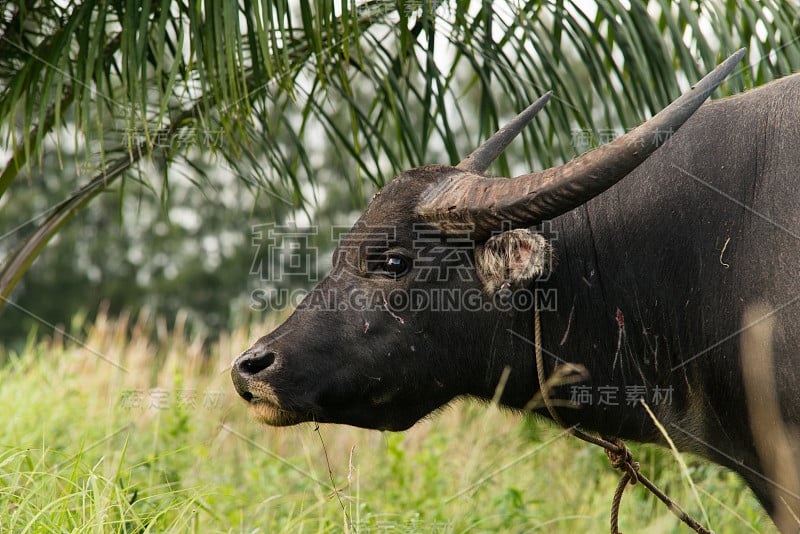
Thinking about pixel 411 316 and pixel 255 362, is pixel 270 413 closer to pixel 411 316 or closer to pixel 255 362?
pixel 255 362

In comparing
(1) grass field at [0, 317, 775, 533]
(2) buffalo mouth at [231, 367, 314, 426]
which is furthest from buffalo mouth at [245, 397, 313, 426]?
(1) grass field at [0, 317, 775, 533]

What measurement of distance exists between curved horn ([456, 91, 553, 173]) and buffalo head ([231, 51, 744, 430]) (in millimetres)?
232

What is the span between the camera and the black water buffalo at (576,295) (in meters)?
3.04

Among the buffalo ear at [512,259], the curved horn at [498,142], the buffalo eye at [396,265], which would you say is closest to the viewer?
the buffalo ear at [512,259]

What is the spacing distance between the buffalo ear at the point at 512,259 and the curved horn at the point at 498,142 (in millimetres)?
603

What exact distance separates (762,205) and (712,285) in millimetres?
331

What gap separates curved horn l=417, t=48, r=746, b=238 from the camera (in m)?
2.81

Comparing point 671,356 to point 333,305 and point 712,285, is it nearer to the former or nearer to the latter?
point 712,285

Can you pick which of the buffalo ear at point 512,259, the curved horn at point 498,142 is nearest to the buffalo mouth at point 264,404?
the buffalo ear at point 512,259

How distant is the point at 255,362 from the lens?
3.27 metres

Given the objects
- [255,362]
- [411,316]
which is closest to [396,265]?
[411,316]

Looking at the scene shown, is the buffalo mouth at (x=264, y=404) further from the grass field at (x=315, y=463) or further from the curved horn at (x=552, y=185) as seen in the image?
the curved horn at (x=552, y=185)

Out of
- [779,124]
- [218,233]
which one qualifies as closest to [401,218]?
[779,124]

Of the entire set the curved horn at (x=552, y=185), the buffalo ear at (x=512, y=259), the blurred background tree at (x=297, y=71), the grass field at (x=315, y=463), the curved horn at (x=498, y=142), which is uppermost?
the blurred background tree at (x=297, y=71)
